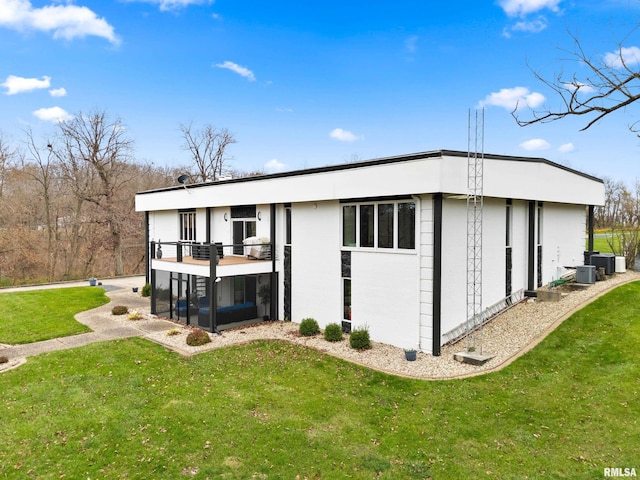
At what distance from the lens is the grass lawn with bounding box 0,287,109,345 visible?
1455 centimetres

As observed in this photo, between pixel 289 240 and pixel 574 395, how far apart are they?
10417 mm

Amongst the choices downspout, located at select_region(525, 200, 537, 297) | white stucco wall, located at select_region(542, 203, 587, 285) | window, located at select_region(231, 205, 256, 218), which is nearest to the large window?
window, located at select_region(231, 205, 256, 218)

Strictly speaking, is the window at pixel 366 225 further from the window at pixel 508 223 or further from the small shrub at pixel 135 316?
the small shrub at pixel 135 316

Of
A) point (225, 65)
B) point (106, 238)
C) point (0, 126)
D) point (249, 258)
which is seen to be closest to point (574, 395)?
point (249, 258)

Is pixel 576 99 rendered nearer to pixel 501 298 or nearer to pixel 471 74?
pixel 501 298

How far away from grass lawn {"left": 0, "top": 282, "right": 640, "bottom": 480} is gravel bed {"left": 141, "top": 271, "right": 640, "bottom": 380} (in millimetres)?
532

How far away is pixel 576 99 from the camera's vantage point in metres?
5.42

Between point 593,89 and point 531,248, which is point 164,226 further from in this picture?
point 593,89

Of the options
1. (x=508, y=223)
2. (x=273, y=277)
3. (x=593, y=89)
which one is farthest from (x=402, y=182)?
(x=273, y=277)

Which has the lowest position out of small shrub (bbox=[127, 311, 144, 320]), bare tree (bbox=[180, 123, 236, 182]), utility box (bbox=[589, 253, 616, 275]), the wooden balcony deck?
small shrub (bbox=[127, 311, 144, 320])

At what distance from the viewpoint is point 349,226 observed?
547 inches

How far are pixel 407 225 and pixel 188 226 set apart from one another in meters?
13.3

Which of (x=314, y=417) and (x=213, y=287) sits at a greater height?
(x=213, y=287)

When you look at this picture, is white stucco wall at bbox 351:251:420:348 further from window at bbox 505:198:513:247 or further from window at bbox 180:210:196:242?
window at bbox 180:210:196:242
